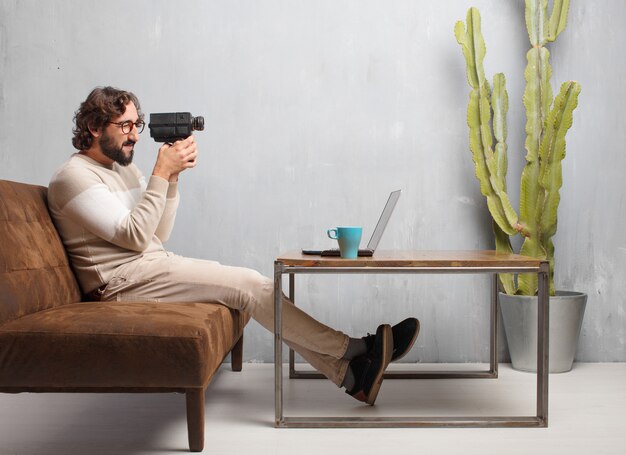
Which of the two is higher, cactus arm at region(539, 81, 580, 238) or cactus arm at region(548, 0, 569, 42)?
cactus arm at region(548, 0, 569, 42)

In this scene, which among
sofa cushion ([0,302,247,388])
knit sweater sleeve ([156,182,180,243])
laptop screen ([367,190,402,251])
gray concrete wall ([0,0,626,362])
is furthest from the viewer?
gray concrete wall ([0,0,626,362])

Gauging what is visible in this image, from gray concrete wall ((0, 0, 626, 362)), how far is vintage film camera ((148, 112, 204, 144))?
2.31 feet

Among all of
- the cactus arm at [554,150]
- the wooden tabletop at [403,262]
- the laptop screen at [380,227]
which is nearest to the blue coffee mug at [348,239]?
the wooden tabletop at [403,262]

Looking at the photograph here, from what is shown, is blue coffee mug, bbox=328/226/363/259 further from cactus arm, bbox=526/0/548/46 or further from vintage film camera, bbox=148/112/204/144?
cactus arm, bbox=526/0/548/46

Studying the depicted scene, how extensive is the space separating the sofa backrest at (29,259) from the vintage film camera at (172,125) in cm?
42

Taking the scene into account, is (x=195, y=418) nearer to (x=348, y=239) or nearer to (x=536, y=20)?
(x=348, y=239)

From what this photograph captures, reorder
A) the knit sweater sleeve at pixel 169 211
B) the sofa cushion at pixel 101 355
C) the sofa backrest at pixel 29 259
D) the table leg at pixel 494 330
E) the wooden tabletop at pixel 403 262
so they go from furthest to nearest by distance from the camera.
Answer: the table leg at pixel 494 330, the knit sweater sleeve at pixel 169 211, the wooden tabletop at pixel 403 262, the sofa backrest at pixel 29 259, the sofa cushion at pixel 101 355

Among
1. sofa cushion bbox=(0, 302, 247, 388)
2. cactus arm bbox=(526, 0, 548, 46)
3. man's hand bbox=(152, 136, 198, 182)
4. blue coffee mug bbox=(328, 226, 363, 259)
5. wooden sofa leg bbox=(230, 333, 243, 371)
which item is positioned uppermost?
cactus arm bbox=(526, 0, 548, 46)

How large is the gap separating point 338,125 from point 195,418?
1.58 metres

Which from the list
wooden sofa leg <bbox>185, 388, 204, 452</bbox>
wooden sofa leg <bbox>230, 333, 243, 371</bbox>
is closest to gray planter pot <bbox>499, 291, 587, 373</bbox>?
wooden sofa leg <bbox>230, 333, 243, 371</bbox>

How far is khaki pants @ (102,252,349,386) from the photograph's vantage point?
1991 mm

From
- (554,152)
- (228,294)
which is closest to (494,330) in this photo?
(554,152)

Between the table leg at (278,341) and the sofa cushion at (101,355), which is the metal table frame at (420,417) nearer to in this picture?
the table leg at (278,341)

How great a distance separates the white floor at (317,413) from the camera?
1.75m
